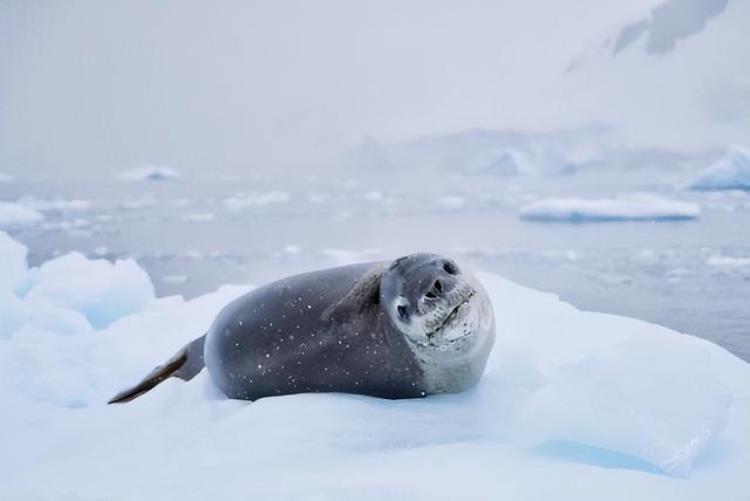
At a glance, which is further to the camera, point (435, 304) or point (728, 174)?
point (728, 174)

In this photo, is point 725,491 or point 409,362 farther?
point 409,362

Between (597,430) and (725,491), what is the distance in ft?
0.92

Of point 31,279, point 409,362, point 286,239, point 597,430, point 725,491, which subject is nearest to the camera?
point 725,491

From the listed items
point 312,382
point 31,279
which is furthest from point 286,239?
point 312,382

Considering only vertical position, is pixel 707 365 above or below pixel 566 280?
above

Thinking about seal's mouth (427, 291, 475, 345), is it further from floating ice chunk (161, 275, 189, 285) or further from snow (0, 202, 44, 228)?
snow (0, 202, 44, 228)

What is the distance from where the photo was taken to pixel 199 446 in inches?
64.1

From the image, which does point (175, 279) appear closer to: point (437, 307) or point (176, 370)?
point (176, 370)

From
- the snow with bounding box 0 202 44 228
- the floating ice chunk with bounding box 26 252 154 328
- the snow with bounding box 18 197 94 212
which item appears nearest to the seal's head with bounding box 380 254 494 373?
the floating ice chunk with bounding box 26 252 154 328

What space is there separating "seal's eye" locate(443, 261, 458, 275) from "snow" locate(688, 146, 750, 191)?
5.19 metres

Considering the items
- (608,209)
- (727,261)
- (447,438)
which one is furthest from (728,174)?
(447,438)

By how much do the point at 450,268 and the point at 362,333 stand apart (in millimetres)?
304

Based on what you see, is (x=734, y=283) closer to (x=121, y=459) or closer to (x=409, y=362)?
(x=409, y=362)

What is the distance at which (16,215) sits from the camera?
225 inches
